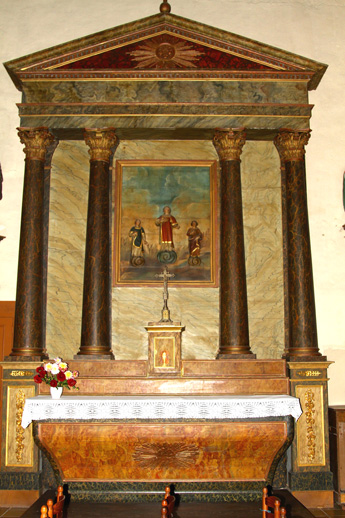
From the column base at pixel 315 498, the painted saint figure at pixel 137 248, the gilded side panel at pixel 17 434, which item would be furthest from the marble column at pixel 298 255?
the gilded side panel at pixel 17 434

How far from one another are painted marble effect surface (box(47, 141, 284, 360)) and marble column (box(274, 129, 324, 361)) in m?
0.52

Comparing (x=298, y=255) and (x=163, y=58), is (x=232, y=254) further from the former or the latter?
(x=163, y=58)

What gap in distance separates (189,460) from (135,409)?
2.99 feet

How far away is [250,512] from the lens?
630 centimetres

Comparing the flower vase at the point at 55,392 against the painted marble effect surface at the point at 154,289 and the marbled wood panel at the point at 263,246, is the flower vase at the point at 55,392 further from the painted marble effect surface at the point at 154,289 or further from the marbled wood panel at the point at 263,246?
the marbled wood panel at the point at 263,246

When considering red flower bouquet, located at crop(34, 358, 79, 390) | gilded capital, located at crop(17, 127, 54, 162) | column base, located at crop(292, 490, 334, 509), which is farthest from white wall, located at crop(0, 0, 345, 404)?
red flower bouquet, located at crop(34, 358, 79, 390)

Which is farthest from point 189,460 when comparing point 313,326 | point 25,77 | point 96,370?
point 25,77

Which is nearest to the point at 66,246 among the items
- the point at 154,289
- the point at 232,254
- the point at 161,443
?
the point at 154,289

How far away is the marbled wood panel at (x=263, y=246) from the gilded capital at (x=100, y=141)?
2.18 m

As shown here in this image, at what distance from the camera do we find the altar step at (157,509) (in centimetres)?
603

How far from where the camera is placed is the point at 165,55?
8.61 meters

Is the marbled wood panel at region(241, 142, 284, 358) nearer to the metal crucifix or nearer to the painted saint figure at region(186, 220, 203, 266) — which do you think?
the painted saint figure at region(186, 220, 203, 266)

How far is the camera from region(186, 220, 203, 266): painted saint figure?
8945 millimetres

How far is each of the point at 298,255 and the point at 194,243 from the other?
1624mm
